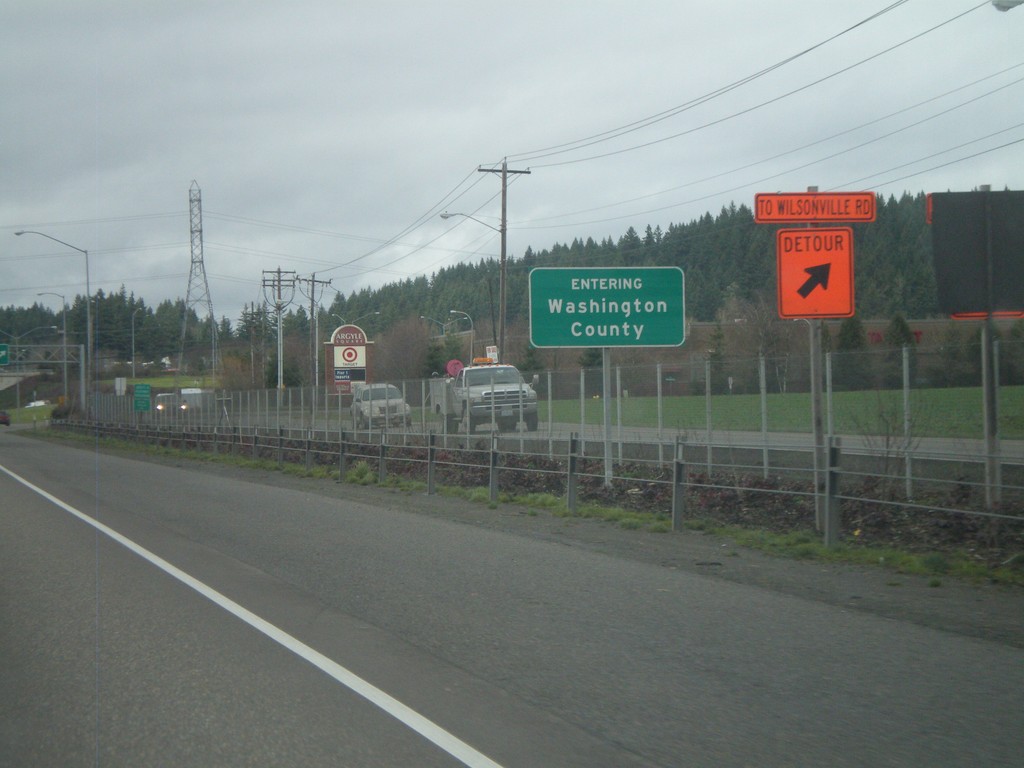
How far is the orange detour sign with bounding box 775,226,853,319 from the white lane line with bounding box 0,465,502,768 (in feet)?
26.4

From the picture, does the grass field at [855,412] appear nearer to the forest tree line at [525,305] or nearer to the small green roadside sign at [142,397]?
the forest tree line at [525,305]

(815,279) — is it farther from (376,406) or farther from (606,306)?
(376,406)

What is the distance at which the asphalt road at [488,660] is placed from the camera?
5203 mm

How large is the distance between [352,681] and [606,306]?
45.1 feet

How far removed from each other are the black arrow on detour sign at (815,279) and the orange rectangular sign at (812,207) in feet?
2.08

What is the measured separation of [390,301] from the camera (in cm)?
10169

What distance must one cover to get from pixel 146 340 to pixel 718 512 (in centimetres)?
9422

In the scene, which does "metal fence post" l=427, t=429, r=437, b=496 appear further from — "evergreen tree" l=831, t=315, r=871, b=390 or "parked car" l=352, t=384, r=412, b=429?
"parked car" l=352, t=384, r=412, b=429

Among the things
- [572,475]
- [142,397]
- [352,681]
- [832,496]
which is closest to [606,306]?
[572,475]

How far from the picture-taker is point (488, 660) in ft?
22.6

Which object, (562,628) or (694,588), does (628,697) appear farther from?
(694,588)

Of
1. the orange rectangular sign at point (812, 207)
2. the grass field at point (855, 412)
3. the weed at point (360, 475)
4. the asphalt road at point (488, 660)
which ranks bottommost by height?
the weed at point (360, 475)

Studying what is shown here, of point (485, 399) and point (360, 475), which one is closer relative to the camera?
point (360, 475)

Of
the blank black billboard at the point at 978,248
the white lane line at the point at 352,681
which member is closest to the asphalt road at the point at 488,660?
the white lane line at the point at 352,681
